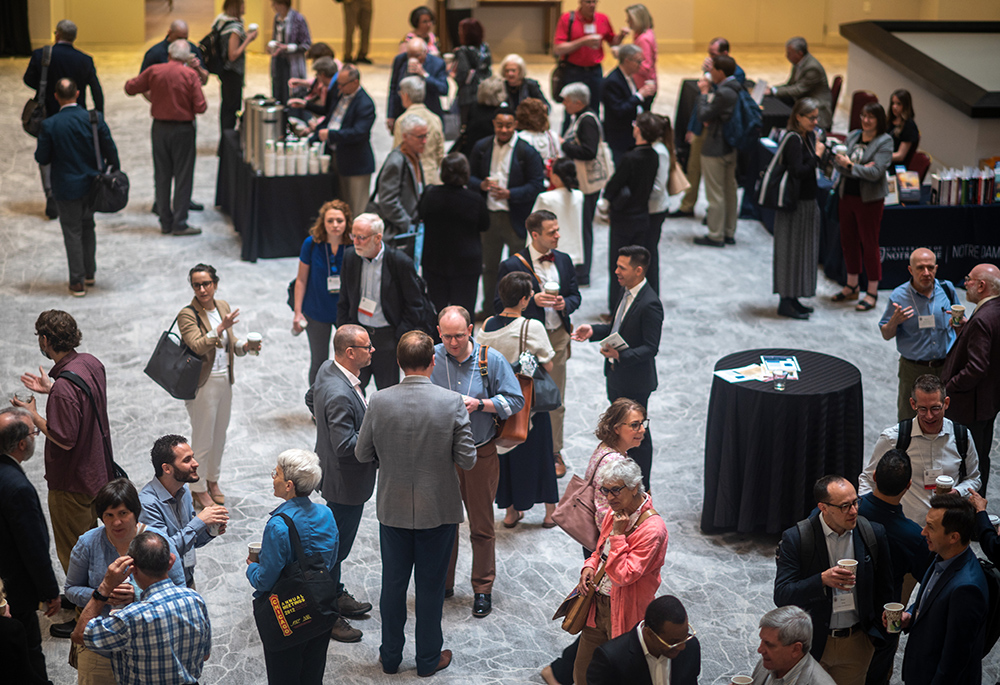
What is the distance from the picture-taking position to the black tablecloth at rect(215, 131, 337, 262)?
33.0 ft

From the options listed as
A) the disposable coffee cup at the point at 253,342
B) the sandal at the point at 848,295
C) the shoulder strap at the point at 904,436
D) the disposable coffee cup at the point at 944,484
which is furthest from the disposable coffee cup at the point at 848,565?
the sandal at the point at 848,295

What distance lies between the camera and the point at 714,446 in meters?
6.09

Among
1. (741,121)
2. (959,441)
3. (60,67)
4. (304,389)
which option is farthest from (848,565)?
(60,67)

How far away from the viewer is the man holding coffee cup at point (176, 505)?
169 inches

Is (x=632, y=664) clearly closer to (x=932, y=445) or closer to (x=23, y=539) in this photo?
(x=932, y=445)

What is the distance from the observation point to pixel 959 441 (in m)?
5.16

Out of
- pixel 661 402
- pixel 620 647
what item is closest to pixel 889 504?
pixel 620 647

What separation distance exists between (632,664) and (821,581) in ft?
3.07

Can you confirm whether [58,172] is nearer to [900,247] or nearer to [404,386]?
[404,386]

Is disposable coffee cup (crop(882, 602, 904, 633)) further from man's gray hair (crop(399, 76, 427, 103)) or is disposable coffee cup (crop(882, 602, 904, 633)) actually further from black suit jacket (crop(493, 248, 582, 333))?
man's gray hair (crop(399, 76, 427, 103))

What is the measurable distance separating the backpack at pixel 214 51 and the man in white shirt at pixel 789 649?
1014cm

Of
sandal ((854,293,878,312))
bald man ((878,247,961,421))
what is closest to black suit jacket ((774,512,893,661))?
bald man ((878,247,961,421))

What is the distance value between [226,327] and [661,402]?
3290mm

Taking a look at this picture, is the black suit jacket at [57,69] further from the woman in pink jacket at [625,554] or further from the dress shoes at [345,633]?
the woman in pink jacket at [625,554]
